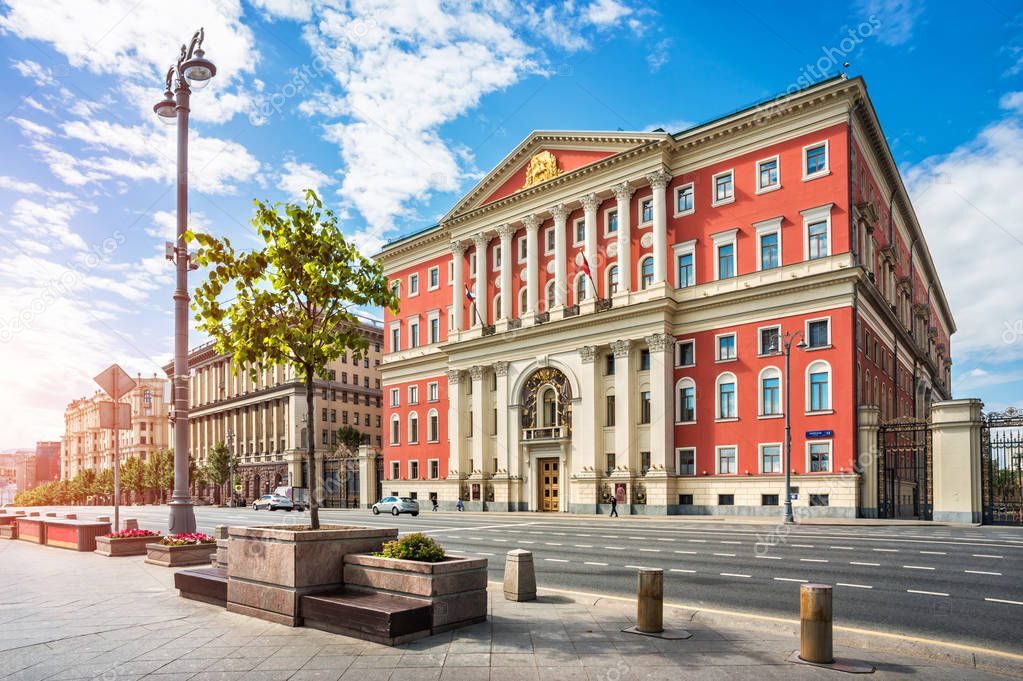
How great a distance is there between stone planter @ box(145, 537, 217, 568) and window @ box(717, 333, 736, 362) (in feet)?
104

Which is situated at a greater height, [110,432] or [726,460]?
[726,460]

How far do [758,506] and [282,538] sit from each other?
111 ft

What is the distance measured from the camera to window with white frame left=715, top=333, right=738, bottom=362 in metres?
41.6

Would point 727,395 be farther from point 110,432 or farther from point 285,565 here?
point 110,432

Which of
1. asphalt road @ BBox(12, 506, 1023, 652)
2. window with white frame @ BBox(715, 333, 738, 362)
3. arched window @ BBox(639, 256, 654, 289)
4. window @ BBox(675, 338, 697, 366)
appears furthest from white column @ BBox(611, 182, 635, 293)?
asphalt road @ BBox(12, 506, 1023, 652)

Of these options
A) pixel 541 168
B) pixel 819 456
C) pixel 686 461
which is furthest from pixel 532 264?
pixel 819 456

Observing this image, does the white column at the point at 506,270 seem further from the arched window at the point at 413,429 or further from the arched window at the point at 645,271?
the arched window at the point at 413,429

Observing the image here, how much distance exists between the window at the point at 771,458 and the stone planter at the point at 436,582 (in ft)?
106

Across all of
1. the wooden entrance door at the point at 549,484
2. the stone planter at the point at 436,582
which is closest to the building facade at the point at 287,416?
the wooden entrance door at the point at 549,484

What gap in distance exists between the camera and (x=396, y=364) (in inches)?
2564

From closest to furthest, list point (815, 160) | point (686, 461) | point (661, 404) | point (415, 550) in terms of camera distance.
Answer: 1. point (415, 550)
2. point (815, 160)
3. point (686, 461)
4. point (661, 404)

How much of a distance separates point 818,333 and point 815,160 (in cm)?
967

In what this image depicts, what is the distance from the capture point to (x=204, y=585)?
11.5m

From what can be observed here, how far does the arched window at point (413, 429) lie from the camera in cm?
6194
